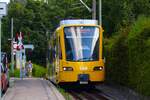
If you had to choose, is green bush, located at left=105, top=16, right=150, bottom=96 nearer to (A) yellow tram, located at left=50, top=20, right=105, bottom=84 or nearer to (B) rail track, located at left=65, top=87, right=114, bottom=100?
(A) yellow tram, located at left=50, top=20, right=105, bottom=84

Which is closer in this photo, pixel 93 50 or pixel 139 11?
pixel 93 50

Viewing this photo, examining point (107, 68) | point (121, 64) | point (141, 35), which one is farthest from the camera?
point (107, 68)

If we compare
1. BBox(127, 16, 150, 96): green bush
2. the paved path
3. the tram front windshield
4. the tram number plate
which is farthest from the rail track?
BBox(127, 16, 150, 96): green bush

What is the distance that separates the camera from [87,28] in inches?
1225

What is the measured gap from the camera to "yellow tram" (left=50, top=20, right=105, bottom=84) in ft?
98.8

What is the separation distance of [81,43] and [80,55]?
635mm

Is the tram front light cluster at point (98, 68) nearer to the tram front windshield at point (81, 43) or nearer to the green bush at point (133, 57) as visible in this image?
the tram front windshield at point (81, 43)

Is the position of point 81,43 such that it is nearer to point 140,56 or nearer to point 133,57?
point 133,57

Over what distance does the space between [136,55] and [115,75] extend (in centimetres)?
636

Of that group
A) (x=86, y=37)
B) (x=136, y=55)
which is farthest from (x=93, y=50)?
(x=136, y=55)

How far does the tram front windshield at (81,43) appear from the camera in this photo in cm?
3028

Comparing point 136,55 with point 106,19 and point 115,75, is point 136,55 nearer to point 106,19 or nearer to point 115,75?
point 115,75

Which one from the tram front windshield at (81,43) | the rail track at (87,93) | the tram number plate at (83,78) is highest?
the tram front windshield at (81,43)

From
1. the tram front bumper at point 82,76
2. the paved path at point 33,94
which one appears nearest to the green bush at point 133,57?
the tram front bumper at point 82,76
